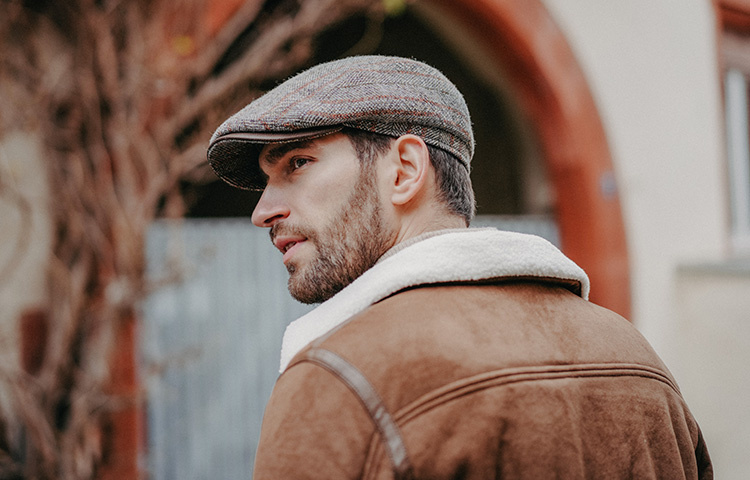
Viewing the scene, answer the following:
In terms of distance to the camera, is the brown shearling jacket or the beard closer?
the brown shearling jacket

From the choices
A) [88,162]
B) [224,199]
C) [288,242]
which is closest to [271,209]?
[288,242]

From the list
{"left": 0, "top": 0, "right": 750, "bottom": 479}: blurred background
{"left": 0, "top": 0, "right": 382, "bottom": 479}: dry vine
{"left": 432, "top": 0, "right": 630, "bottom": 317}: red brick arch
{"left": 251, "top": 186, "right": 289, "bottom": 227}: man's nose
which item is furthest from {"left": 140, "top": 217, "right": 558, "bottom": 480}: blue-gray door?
{"left": 432, "top": 0, "right": 630, "bottom": 317}: red brick arch

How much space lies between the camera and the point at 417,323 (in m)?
0.83

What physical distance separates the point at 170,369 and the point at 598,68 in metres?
3.59

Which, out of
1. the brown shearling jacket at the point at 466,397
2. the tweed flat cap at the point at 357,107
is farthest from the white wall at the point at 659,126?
the brown shearling jacket at the point at 466,397

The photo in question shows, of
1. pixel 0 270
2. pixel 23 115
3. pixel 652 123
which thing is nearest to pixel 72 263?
pixel 0 270

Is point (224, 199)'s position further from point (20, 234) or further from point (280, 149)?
point (280, 149)

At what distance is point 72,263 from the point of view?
2.94 meters

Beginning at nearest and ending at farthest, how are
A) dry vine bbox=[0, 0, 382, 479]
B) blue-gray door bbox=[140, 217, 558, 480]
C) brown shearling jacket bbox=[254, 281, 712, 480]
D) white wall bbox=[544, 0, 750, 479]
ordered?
1. brown shearling jacket bbox=[254, 281, 712, 480]
2. dry vine bbox=[0, 0, 382, 479]
3. blue-gray door bbox=[140, 217, 558, 480]
4. white wall bbox=[544, 0, 750, 479]

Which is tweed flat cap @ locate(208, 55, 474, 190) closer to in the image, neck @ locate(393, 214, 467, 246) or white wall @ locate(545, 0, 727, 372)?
neck @ locate(393, 214, 467, 246)

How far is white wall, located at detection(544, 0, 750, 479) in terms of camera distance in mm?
4547

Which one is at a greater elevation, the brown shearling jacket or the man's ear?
the man's ear

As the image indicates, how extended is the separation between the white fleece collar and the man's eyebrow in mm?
256

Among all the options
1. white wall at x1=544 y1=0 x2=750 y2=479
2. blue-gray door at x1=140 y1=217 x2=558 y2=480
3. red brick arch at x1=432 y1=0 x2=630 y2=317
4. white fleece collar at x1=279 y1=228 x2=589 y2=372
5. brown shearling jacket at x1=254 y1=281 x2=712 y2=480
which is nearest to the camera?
brown shearling jacket at x1=254 y1=281 x2=712 y2=480
